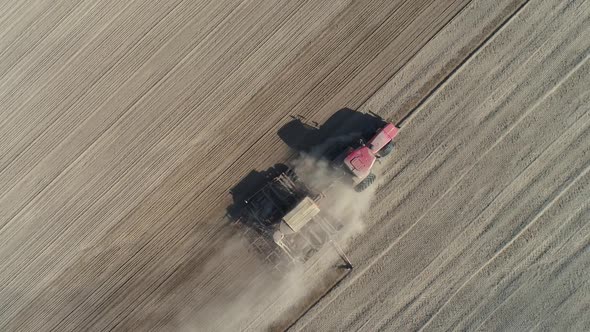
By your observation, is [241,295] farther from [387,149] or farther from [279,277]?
[387,149]

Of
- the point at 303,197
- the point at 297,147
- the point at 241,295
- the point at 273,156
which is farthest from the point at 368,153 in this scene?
the point at 241,295

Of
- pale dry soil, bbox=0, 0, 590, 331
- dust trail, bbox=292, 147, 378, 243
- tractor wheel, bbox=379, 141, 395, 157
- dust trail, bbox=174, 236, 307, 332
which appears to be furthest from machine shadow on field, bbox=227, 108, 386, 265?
tractor wheel, bbox=379, 141, 395, 157

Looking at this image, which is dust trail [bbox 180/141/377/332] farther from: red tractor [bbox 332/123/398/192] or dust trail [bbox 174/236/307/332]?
red tractor [bbox 332/123/398/192]

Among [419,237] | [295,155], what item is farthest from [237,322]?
[419,237]

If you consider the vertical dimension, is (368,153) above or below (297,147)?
below

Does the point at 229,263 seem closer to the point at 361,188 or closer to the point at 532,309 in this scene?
the point at 361,188
